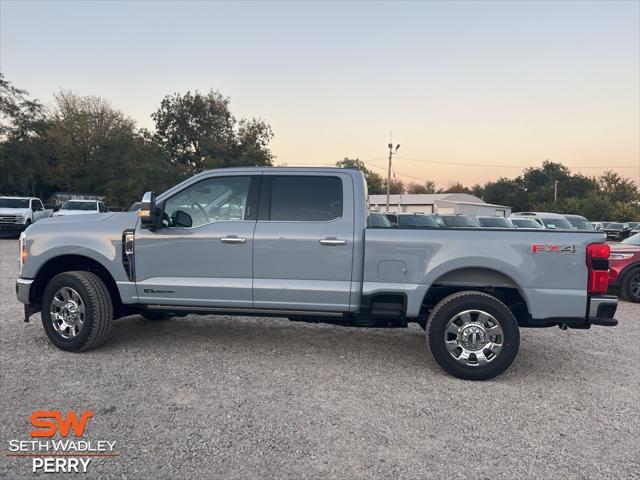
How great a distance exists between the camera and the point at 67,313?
15.3 feet

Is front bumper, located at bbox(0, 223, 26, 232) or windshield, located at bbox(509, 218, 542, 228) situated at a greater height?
windshield, located at bbox(509, 218, 542, 228)

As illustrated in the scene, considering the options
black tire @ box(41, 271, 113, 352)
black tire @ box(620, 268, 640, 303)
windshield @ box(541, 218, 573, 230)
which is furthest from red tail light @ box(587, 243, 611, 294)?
windshield @ box(541, 218, 573, 230)

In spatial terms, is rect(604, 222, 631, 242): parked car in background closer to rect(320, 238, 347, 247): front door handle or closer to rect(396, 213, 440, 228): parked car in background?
rect(396, 213, 440, 228): parked car in background

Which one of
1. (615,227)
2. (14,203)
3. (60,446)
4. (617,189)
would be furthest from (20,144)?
(617,189)

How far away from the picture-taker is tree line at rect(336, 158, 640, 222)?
51.8 metres

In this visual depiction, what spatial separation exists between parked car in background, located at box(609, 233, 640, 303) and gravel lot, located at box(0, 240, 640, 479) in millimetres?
3363

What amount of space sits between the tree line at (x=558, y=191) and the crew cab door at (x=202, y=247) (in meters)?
50.8

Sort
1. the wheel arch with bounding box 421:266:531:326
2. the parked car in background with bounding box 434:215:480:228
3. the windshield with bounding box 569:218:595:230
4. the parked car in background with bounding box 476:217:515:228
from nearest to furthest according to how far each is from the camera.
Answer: the wheel arch with bounding box 421:266:531:326
the parked car in background with bounding box 476:217:515:228
the parked car in background with bounding box 434:215:480:228
the windshield with bounding box 569:218:595:230

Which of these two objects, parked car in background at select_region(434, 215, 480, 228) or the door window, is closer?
the door window

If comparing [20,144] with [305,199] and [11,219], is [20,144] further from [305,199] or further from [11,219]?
[305,199]

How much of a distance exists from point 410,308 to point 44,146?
114 ft

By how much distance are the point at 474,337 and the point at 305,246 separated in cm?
181

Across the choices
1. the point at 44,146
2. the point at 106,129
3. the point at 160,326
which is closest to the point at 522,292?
the point at 160,326

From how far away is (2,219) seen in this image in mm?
18422
